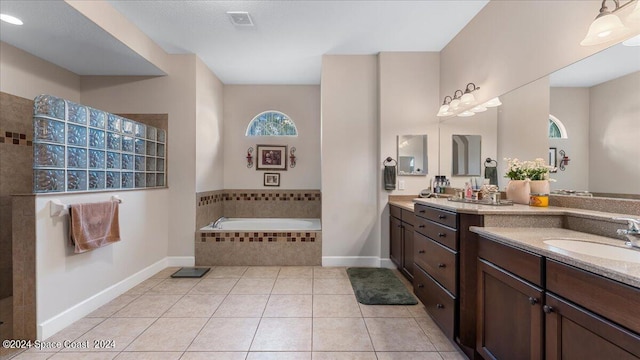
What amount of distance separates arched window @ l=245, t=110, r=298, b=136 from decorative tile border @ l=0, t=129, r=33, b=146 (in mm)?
2547

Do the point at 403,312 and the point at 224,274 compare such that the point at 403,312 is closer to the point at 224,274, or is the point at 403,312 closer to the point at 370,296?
the point at 370,296

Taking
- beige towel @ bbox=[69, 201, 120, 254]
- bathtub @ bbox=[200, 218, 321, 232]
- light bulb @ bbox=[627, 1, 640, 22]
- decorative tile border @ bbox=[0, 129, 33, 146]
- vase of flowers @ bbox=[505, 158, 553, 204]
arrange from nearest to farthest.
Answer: light bulb @ bbox=[627, 1, 640, 22] < vase of flowers @ bbox=[505, 158, 553, 204] < beige towel @ bbox=[69, 201, 120, 254] < decorative tile border @ bbox=[0, 129, 33, 146] < bathtub @ bbox=[200, 218, 321, 232]

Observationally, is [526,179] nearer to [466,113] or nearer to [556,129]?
[556,129]

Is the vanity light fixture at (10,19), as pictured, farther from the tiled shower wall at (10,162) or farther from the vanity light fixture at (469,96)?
the vanity light fixture at (469,96)

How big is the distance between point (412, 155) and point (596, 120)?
1.84 meters

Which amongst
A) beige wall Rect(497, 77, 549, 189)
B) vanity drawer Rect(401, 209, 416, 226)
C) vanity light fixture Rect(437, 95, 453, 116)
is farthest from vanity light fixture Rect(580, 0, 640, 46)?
vanity drawer Rect(401, 209, 416, 226)

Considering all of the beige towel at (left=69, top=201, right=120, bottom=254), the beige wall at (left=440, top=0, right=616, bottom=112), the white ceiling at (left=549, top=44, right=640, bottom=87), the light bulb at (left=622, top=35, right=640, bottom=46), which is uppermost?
the beige wall at (left=440, top=0, right=616, bottom=112)

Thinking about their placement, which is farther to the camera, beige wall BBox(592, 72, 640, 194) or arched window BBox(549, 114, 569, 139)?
arched window BBox(549, 114, 569, 139)

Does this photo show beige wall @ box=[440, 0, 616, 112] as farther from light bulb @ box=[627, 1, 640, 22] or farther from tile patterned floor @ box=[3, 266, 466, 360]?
tile patterned floor @ box=[3, 266, 466, 360]

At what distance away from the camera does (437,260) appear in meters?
1.97

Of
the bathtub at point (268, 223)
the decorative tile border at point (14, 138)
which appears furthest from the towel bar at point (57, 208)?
the bathtub at point (268, 223)

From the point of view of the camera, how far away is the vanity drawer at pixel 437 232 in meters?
1.75

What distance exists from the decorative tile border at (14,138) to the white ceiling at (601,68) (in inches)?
178

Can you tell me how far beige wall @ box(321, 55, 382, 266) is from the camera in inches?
135
